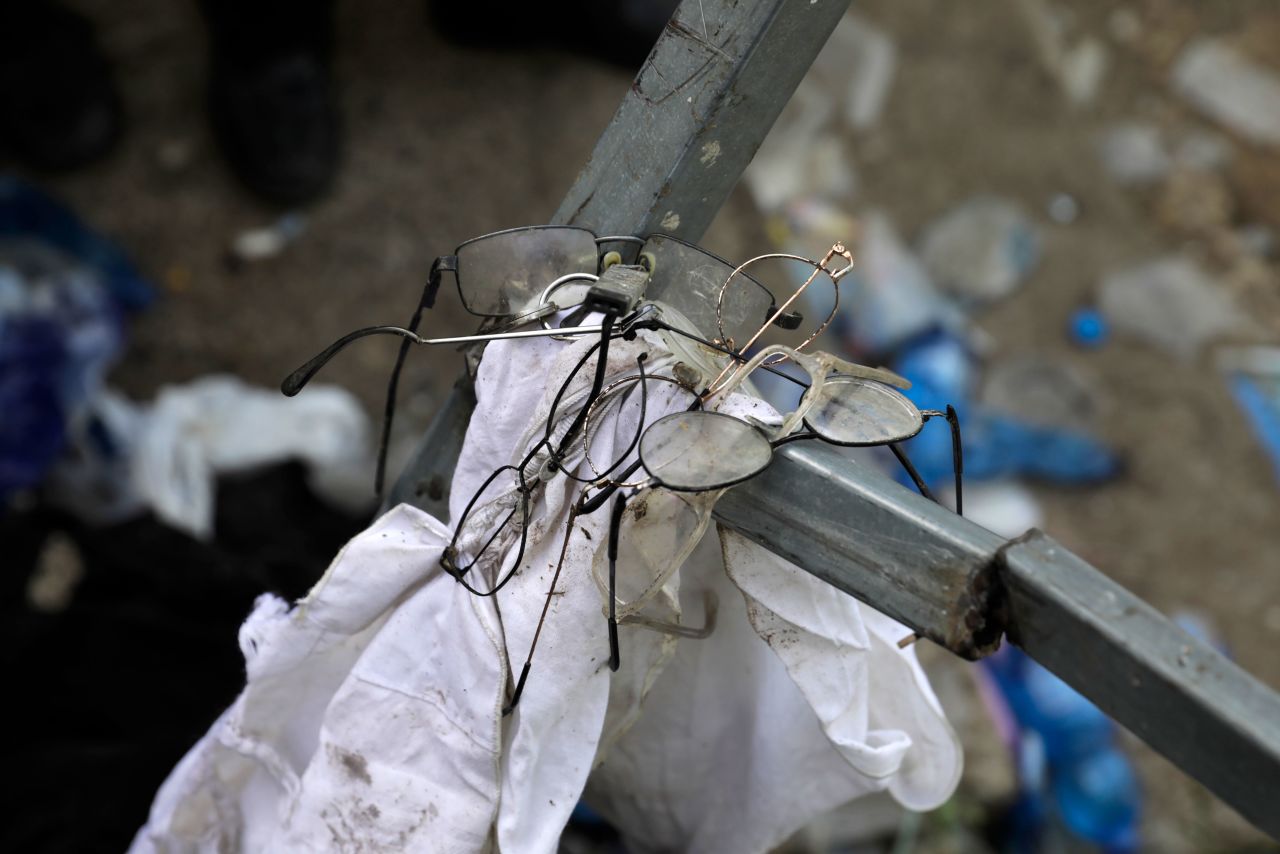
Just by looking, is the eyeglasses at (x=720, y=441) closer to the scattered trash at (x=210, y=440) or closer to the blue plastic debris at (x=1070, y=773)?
the scattered trash at (x=210, y=440)

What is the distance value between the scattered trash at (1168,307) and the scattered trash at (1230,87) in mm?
831

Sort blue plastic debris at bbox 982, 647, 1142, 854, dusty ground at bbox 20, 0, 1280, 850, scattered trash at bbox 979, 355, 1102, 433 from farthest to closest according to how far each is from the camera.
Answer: scattered trash at bbox 979, 355, 1102, 433
dusty ground at bbox 20, 0, 1280, 850
blue plastic debris at bbox 982, 647, 1142, 854

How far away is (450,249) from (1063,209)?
90.1 inches

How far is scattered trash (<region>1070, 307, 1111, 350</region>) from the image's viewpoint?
345 centimetres

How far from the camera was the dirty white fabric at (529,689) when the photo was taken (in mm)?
734

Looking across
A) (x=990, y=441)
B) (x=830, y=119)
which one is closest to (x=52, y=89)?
(x=830, y=119)

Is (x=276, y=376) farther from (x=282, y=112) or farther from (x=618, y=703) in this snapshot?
(x=618, y=703)

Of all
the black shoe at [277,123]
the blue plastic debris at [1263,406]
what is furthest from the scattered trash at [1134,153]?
the black shoe at [277,123]

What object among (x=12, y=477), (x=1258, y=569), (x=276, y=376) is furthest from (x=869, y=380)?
(x=1258, y=569)

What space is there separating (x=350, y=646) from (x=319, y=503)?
143cm

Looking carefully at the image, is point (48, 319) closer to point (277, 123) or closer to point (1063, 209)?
point (277, 123)

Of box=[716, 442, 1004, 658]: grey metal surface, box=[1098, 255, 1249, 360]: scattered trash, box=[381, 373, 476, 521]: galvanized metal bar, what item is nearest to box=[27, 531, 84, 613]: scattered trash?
box=[381, 373, 476, 521]: galvanized metal bar

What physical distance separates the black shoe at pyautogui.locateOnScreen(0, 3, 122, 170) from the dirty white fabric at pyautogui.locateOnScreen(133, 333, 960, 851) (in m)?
2.53

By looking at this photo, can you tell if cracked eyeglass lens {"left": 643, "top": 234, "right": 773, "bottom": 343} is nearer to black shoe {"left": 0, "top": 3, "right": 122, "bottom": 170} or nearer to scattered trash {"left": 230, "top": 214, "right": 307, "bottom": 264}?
scattered trash {"left": 230, "top": 214, "right": 307, "bottom": 264}
